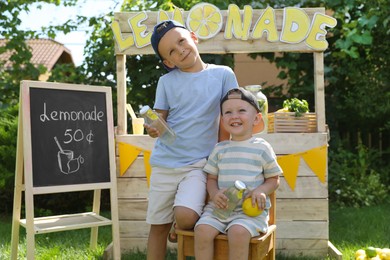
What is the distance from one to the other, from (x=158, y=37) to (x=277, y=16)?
1.27m

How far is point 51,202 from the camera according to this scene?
5293 mm

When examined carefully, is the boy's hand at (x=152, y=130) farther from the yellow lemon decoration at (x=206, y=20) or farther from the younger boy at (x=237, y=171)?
the yellow lemon decoration at (x=206, y=20)

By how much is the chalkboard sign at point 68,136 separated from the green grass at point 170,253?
0.58 metres

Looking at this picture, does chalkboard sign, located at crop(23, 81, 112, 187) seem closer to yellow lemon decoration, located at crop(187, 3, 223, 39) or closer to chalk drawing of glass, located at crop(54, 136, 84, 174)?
chalk drawing of glass, located at crop(54, 136, 84, 174)

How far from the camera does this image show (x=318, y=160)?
11.5 ft

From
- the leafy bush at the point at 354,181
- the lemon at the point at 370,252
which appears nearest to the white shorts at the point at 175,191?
the lemon at the point at 370,252

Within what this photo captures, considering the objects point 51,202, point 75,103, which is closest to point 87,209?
point 51,202

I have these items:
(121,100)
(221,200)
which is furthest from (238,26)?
(221,200)

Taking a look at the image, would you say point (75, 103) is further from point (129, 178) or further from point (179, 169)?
point (179, 169)

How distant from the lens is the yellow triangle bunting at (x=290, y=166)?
3.52 metres

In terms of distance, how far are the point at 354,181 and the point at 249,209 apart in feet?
12.6

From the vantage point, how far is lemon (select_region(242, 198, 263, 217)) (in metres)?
2.34

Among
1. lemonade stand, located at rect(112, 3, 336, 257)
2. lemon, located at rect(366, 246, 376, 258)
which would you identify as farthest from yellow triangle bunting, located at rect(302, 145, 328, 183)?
lemon, located at rect(366, 246, 376, 258)

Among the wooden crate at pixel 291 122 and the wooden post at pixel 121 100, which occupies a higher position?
the wooden post at pixel 121 100
